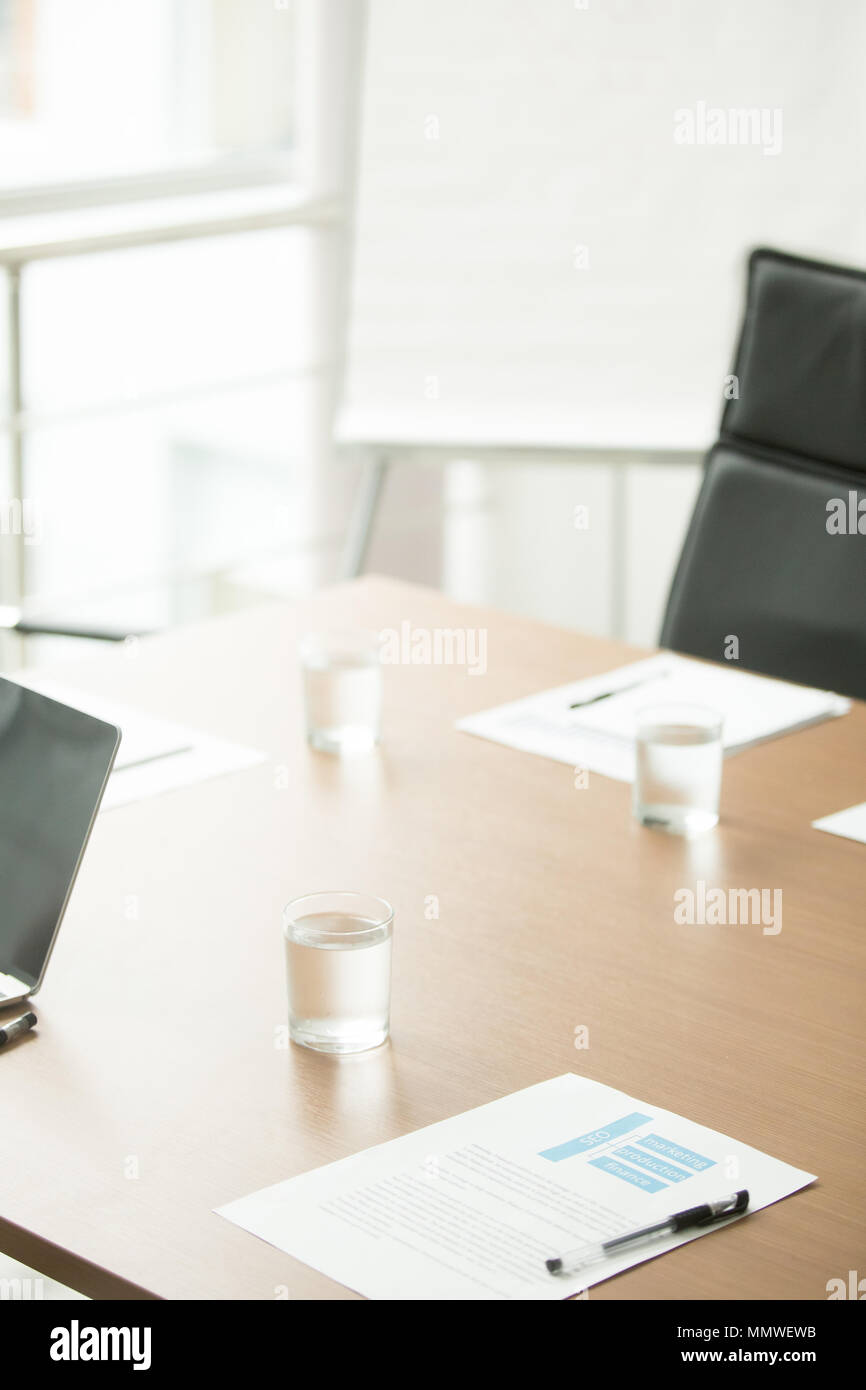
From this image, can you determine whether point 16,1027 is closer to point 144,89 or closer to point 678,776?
point 678,776

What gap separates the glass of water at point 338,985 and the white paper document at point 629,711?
504 millimetres

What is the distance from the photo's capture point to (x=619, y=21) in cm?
283

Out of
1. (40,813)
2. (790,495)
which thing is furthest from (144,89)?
(40,813)

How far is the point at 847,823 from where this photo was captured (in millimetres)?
1461

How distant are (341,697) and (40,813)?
0.44m

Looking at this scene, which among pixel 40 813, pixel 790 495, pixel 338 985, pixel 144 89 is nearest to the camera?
pixel 338 985

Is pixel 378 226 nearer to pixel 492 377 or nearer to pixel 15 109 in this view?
pixel 492 377

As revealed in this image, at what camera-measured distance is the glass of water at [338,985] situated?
1081 millimetres

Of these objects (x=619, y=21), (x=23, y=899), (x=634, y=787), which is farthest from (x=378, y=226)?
(x=23, y=899)

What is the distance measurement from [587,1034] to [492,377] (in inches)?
81.4

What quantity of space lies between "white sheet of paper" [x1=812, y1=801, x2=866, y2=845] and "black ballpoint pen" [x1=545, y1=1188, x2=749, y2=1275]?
0.56 meters

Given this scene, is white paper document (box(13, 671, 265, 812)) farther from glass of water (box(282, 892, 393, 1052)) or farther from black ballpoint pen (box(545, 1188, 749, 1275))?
Result: black ballpoint pen (box(545, 1188, 749, 1275))

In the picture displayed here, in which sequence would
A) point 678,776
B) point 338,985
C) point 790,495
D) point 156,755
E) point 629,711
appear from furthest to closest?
point 790,495
point 629,711
point 156,755
point 678,776
point 338,985

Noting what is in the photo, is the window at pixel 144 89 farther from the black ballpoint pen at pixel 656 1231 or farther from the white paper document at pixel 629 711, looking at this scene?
the black ballpoint pen at pixel 656 1231
